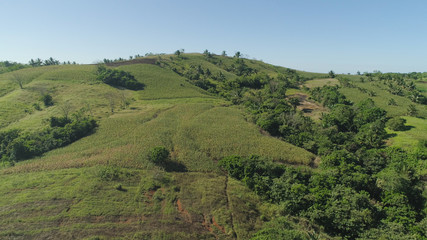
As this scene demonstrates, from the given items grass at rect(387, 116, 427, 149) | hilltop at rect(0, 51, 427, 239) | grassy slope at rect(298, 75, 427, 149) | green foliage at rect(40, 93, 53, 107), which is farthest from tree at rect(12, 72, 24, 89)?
grassy slope at rect(298, 75, 427, 149)

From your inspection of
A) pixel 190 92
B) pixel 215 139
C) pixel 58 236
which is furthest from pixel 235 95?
pixel 58 236

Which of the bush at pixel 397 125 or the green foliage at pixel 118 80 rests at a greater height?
the green foliage at pixel 118 80

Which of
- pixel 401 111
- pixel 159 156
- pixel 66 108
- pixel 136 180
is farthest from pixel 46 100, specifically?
pixel 401 111

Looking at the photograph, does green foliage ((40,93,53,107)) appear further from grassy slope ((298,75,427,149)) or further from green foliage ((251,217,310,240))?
grassy slope ((298,75,427,149))

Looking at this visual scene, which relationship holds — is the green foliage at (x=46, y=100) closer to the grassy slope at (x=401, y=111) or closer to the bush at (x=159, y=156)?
the bush at (x=159, y=156)

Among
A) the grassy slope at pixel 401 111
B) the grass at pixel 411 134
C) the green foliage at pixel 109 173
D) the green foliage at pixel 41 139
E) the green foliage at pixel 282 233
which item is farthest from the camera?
the grassy slope at pixel 401 111

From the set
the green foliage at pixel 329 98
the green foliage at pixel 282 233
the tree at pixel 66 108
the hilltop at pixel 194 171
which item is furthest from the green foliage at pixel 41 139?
the green foliage at pixel 329 98
